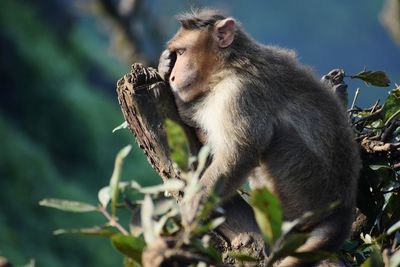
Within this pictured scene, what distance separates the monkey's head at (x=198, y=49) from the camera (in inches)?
143

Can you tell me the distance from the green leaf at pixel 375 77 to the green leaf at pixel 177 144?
2.03 metres

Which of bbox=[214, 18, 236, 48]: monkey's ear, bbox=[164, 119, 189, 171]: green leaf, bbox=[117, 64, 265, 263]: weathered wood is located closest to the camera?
bbox=[164, 119, 189, 171]: green leaf

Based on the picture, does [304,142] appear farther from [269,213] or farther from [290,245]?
[269,213]

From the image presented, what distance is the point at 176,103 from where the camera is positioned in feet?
11.4

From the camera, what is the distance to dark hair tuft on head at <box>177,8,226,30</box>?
3881mm

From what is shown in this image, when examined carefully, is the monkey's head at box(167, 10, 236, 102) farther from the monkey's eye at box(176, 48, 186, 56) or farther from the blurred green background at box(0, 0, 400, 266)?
the blurred green background at box(0, 0, 400, 266)

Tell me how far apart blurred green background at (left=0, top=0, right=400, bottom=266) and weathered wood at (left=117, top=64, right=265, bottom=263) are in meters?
5.73

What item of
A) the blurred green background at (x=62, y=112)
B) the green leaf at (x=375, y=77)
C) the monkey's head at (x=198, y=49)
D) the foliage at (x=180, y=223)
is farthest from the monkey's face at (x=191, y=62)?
the blurred green background at (x=62, y=112)

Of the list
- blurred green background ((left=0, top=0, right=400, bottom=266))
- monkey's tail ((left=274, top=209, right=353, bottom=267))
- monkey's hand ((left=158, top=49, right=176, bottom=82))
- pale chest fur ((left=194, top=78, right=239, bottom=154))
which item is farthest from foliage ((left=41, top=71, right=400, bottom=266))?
blurred green background ((left=0, top=0, right=400, bottom=266))

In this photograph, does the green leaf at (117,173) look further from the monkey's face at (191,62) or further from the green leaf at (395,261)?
the monkey's face at (191,62)

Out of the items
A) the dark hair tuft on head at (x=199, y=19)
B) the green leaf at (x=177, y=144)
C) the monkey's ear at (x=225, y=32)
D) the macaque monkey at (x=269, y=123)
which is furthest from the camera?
the dark hair tuft on head at (x=199, y=19)

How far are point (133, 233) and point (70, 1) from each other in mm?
11664

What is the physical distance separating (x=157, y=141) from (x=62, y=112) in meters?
9.05

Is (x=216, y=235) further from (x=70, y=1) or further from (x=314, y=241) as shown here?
(x=70, y=1)
